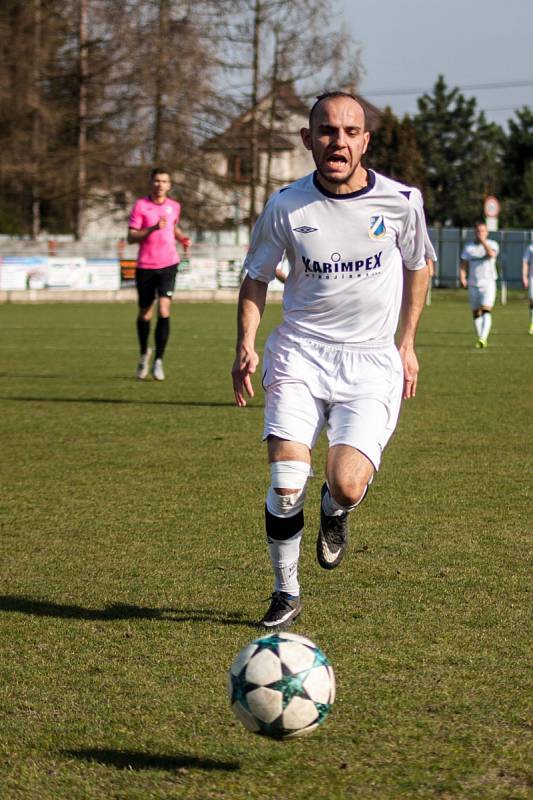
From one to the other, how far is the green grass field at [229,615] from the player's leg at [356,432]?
359mm

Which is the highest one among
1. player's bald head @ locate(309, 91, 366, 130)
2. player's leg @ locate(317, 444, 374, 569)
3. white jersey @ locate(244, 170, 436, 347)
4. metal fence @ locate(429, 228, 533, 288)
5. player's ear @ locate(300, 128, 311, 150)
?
player's bald head @ locate(309, 91, 366, 130)

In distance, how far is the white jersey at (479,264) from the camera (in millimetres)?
21641

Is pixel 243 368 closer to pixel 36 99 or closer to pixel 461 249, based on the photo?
pixel 36 99

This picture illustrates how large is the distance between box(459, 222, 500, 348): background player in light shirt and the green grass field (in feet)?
30.6

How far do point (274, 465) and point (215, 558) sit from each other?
1.46 metres

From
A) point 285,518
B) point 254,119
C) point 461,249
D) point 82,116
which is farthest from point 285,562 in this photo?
point 461,249

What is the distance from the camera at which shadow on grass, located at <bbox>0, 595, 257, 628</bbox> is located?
5352mm

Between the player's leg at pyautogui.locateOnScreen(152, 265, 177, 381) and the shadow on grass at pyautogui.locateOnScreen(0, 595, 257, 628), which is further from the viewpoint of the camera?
the player's leg at pyautogui.locateOnScreen(152, 265, 177, 381)

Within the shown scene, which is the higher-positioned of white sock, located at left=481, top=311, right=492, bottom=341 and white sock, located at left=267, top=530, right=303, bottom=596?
white sock, located at left=267, top=530, right=303, bottom=596

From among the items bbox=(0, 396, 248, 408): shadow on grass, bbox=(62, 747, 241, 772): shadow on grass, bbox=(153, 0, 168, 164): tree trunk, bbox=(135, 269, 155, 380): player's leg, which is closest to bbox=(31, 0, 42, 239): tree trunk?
bbox=(153, 0, 168, 164): tree trunk

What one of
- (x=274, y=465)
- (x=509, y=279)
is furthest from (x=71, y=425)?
(x=509, y=279)

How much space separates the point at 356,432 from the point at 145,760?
186cm

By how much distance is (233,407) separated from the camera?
1363cm

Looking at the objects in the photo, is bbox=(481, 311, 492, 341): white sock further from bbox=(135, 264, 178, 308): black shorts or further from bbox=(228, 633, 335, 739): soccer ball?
bbox=(228, 633, 335, 739): soccer ball
